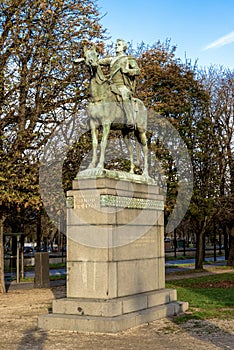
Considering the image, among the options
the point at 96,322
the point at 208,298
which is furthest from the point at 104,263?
the point at 208,298

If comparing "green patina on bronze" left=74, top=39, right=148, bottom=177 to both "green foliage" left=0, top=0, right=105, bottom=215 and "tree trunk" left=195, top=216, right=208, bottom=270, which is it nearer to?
"green foliage" left=0, top=0, right=105, bottom=215

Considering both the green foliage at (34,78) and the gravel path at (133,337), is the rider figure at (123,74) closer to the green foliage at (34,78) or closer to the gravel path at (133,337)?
the gravel path at (133,337)

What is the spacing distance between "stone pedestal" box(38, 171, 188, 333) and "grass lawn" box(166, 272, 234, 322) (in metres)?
1.38

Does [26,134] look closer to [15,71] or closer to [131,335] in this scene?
[15,71]

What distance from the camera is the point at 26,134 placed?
69.6 ft

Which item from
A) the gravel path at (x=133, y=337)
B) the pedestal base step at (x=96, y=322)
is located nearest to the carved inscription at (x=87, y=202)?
the pedestal base step at (x=96, y=322)

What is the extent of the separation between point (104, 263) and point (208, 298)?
715cm

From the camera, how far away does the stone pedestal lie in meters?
11.9

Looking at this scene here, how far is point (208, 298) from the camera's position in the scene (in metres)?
18.1

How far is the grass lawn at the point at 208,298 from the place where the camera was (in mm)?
14258

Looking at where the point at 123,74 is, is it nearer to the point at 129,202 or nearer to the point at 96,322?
the point at 129,202

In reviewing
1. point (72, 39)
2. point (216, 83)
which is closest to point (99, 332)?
point (72, 39)

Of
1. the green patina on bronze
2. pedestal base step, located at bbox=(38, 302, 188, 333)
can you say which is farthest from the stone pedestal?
the green patina on bronze

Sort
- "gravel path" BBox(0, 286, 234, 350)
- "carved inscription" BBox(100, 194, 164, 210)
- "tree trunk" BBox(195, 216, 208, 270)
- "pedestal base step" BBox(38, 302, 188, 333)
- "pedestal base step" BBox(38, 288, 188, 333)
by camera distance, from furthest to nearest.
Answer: "tree trunk" BBox(195, 216, 208, 270)
"carved inscription" BBox(100, 194, 164, 210)
"pedestal base step" BBox(38, 288, 188, 333)
"pedestal base step" BBox(38, 302, 188, 333)
"gravel path" BBox(0, 286, 234, 350)
